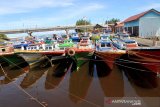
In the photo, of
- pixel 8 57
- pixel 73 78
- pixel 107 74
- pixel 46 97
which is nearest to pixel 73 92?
pixel 46 97

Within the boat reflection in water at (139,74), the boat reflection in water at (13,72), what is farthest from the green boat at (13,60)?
the boat reflection in water at (139,74)

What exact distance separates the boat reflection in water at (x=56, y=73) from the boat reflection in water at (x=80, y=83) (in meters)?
0.89

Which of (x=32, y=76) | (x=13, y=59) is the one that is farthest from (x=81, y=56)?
(x=13, y=59)

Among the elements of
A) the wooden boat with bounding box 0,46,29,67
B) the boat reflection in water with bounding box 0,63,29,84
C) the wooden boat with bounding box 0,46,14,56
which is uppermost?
the wooden boat with bounding box 0,46,14,56

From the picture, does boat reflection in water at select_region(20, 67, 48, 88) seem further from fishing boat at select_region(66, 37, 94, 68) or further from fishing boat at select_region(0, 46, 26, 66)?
fishing boat at select_region(66, 37, 94, 68)

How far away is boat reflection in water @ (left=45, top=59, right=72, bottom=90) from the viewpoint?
18.7m

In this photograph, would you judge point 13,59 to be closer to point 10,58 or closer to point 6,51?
point 10,58

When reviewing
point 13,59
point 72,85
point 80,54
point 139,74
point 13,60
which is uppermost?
point 80,54

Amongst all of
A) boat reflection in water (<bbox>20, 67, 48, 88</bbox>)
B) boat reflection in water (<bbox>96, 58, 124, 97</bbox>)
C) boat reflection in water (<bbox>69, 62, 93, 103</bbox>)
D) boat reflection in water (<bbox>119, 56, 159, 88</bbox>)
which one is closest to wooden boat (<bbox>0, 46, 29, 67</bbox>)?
boat reflection in water (<bbox>20, 67, 48, 88</bbox>)

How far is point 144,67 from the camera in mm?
18656

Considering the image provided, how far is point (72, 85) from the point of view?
717 inches

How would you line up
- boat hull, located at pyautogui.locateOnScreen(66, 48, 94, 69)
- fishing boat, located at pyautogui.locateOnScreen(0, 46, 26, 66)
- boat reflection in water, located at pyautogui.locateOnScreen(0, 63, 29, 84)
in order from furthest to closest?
fishing boat, located at pyautogui.locateOnScreen(0, 46, 26, 66) → boat reflection in water, located at pyautogui.locateOnScreen(0, 63, 29, 84) → boat hull, located at pyautogui.locateOnScreen(66, 48, 94, 69)

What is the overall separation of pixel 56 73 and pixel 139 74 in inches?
261

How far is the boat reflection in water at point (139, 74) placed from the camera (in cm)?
1750
